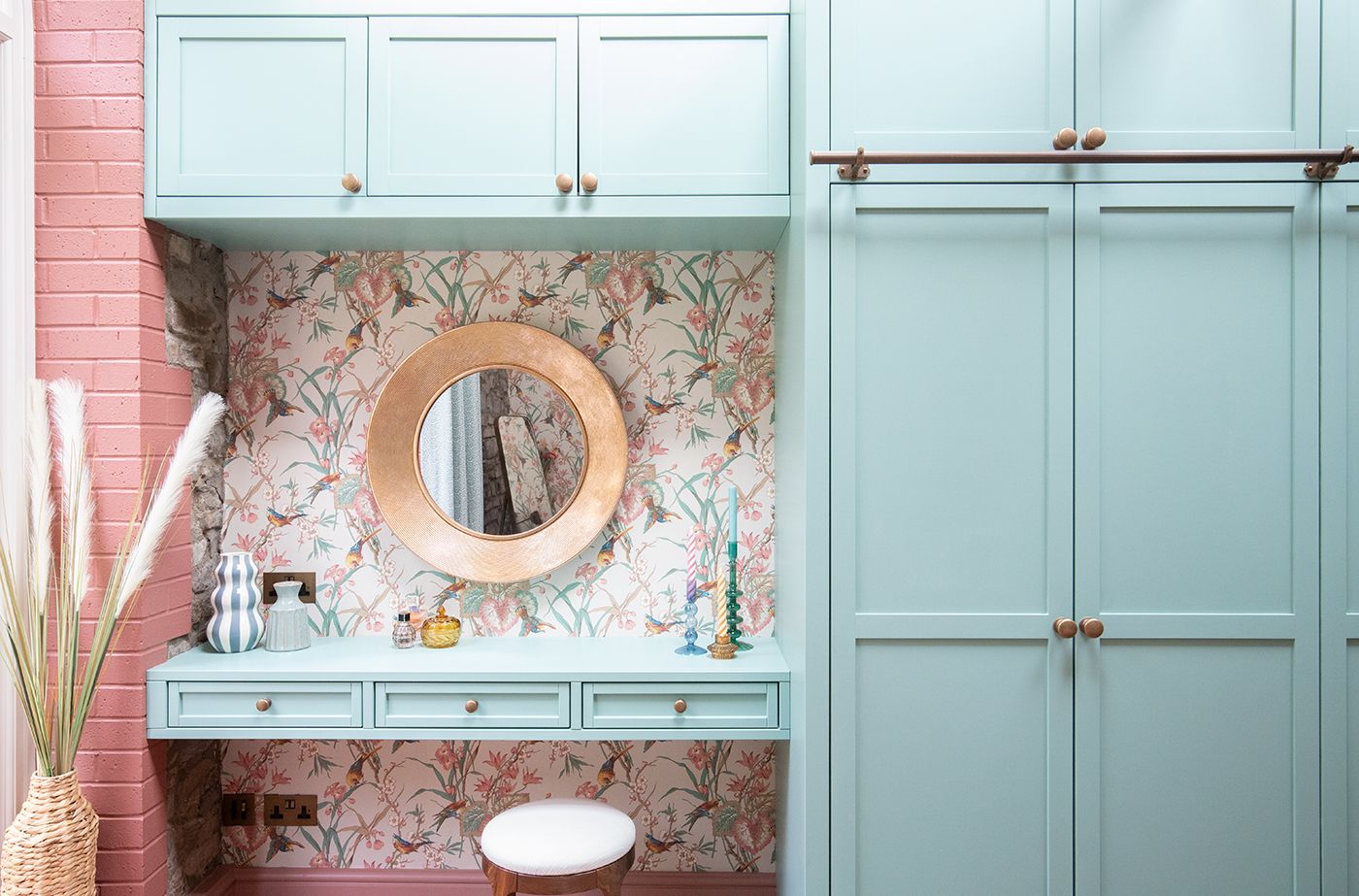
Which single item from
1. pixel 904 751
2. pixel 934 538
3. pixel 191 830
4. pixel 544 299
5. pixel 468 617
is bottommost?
pixel 191 830

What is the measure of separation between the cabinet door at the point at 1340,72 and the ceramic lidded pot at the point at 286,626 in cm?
249

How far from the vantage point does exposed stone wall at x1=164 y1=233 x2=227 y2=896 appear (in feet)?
6.32

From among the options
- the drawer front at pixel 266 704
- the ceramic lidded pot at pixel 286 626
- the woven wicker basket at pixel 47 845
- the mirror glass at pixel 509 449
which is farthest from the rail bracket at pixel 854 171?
the woven wicker basket at pixel 47 845

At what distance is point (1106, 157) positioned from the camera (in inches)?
60.7

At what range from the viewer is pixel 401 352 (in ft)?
7.16

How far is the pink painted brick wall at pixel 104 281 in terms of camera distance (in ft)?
5.80

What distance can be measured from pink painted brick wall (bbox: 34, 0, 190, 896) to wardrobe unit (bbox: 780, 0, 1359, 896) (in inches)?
59.2

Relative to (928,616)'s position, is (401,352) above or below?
above

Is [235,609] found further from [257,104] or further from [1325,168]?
[1325,168]

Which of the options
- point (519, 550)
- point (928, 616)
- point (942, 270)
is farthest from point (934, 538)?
point (519, 550)

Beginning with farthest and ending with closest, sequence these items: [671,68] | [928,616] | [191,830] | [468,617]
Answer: [468,617] < [191,830] < [671,68] < [928,616]

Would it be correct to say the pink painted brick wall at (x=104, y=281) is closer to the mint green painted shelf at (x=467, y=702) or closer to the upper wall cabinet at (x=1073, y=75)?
the mint green painted shelf at (x=467, y=702)

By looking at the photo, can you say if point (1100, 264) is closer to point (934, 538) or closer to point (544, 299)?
point (934, 538)

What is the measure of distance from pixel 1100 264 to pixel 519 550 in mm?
1521
